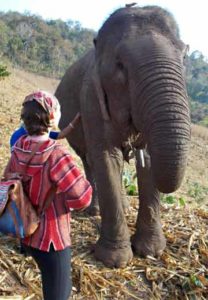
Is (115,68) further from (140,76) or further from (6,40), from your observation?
(6,40)

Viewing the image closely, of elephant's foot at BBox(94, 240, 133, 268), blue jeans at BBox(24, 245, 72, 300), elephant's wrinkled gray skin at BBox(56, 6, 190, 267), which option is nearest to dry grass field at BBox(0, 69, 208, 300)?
elephant's foot at BBox(94, 240, 133, 268)

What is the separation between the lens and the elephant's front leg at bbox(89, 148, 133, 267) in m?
4.48

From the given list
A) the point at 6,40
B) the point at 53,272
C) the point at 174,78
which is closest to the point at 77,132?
the point at 174,78

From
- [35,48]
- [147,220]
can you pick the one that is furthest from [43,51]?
[147,220]

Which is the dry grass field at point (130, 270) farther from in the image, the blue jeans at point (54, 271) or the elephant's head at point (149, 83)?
the elephant's head at point (149, 83)

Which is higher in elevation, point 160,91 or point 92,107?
point 160,91

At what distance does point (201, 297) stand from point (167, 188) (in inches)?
56.0

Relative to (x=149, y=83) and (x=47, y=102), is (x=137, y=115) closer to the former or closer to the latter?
(x=149, y=83)

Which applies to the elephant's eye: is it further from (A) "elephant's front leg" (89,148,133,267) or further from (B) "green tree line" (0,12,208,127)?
(B) "green tree line" (0,12,208,127)

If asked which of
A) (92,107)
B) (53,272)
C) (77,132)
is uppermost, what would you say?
(92,107)

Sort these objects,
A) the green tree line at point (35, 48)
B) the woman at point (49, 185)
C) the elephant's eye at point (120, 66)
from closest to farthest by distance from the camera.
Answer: the woman at point (49, 185) < the elephant's eye at point (120, 66) < the green tree line at point (35, 48)

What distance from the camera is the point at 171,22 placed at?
402cm

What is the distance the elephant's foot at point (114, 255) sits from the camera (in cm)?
446

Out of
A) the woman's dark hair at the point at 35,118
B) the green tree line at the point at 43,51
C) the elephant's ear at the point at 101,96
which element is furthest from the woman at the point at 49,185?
the green tree line at the point at 43,51
